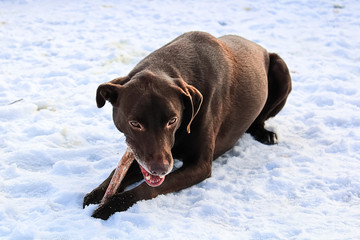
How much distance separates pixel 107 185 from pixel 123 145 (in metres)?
0.97

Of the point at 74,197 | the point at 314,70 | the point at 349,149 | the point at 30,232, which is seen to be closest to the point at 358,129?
the point at 349,149

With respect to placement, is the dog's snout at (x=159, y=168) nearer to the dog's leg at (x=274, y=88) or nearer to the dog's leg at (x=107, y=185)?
the dog's leg at (x=107, y=185)

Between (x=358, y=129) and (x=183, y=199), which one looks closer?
(x=183, y=199)

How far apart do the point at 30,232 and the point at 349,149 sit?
130 inches

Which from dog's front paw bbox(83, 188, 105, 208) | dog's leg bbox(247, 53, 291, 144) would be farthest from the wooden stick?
dog's leg bbox(247, 53, 291, 144)

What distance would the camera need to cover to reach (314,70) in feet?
24.0

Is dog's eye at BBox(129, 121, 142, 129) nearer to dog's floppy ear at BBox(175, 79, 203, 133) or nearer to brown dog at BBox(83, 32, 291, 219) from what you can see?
brown dog at BBox(83, 32, 291, 219)

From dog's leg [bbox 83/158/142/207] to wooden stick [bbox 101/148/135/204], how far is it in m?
0.09

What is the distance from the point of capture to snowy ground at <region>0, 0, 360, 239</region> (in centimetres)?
343

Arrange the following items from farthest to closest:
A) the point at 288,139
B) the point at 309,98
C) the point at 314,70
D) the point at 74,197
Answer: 1. the point at 314,70
2. the point at 309,98
3. the point at 288,139
4. the point at 74,197

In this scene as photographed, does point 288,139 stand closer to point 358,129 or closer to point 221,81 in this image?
point 358,129

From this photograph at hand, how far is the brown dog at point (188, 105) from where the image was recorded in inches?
134

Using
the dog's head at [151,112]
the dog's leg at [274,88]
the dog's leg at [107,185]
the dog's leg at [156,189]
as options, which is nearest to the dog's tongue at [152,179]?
the dog's head at [151,112]

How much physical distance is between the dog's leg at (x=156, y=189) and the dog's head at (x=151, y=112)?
0.41 ft
